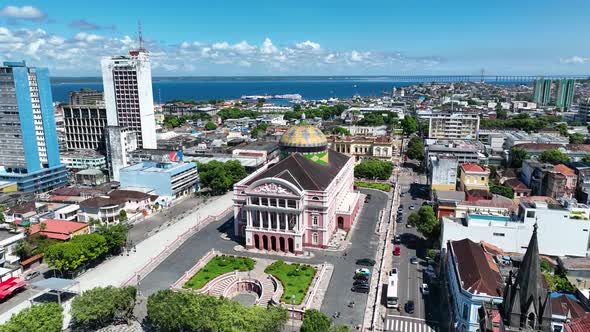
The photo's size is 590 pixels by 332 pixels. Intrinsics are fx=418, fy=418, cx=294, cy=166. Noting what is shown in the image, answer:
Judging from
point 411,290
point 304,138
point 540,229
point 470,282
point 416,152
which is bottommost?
point 411,290

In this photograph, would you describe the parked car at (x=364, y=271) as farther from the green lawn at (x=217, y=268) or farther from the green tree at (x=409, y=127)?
the green tree at (x=409, y=127)

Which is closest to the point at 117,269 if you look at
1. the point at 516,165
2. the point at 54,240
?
the point at 54,240

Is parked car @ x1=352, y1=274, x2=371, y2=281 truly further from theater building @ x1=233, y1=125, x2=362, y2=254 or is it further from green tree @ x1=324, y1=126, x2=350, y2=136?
green tree @ x1=324, y1=126, x2=350, y2=136

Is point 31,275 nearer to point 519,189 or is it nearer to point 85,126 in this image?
point 85,126

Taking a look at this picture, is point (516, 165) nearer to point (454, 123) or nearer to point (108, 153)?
point (454, 123)

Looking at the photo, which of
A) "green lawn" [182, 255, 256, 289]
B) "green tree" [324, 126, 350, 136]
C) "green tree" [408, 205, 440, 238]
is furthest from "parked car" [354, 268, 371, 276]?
"green tree" [324, 126, 350, 136]

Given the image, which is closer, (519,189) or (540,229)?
(540,229)

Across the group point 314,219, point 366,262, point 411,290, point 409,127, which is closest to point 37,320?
point 314,219
